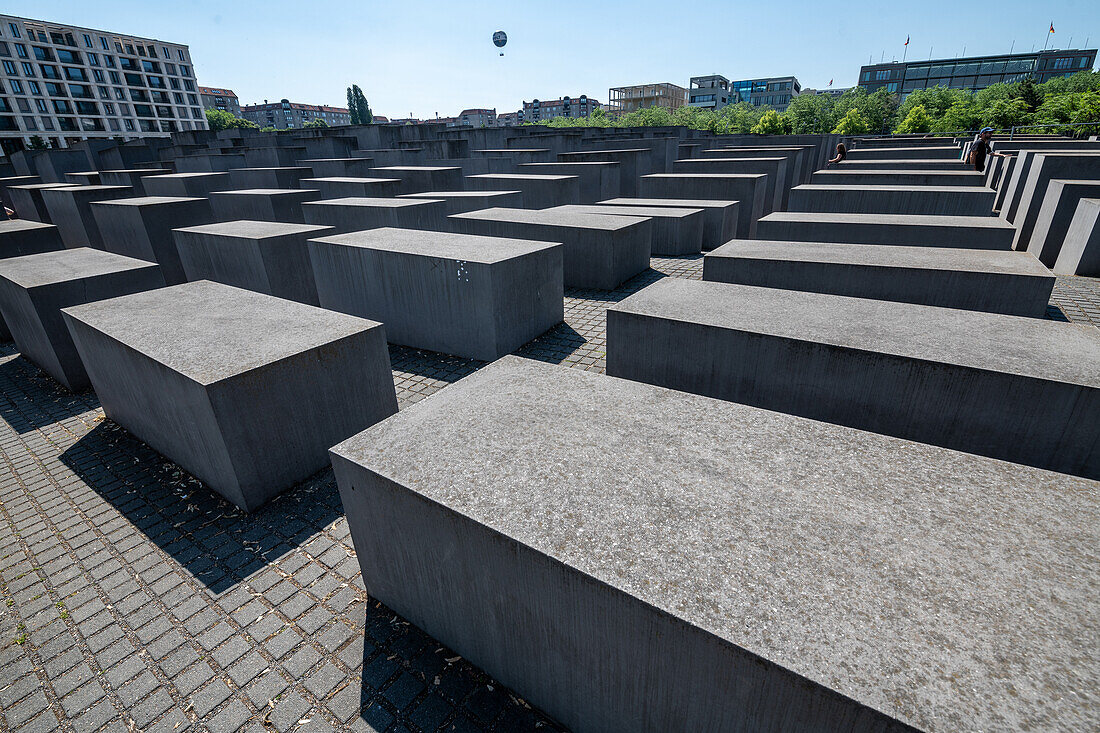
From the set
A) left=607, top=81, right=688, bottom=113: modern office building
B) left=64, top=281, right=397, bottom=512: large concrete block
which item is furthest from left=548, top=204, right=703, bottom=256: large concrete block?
left=607, top=81, right=688, bottom=113: modern office building

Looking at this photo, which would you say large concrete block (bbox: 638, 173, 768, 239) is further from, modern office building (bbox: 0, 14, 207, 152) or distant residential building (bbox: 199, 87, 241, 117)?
distant residential building (bbox: 199, 87, 241, 117)

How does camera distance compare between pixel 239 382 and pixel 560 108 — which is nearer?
pixel 239 382

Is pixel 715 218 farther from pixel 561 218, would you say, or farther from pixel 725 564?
pixel 725 564

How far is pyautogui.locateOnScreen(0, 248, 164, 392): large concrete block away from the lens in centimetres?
777

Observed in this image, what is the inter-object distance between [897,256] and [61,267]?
46.1ft

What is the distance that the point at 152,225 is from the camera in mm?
12938

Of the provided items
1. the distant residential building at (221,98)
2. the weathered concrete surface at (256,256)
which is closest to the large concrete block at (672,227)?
the weathered concrete surface at (256,256)

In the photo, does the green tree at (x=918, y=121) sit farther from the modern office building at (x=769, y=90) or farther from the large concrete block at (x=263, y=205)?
the modern office building at (x=769, y=90)

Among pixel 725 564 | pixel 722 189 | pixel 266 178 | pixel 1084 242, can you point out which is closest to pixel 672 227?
pixel 722 189

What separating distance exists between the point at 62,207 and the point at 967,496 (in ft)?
75.3

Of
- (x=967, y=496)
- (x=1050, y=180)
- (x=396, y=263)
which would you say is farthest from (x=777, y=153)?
(x=967, y=496)

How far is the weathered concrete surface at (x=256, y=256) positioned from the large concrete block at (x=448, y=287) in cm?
94

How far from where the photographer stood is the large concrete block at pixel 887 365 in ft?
14.5

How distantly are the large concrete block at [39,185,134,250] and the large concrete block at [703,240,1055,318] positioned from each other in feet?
60.1
